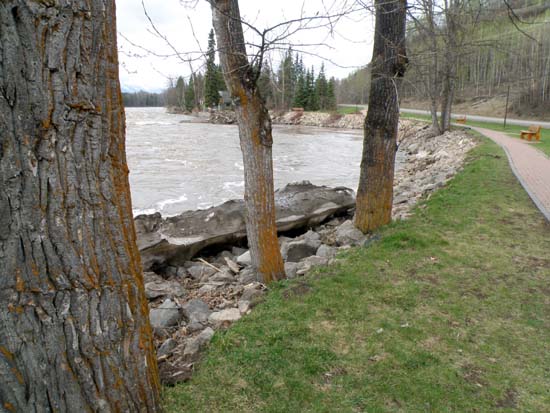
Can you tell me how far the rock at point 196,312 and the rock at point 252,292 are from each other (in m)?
0.39

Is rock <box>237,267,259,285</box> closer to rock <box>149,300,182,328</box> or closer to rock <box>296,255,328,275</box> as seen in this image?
rock <box>296,255,328,275</box>

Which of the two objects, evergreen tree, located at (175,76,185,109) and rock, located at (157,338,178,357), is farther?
evergreen tree, located at (175,76,185,109)

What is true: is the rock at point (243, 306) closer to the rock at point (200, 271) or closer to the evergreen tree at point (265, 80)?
the rock at point (200, 271)

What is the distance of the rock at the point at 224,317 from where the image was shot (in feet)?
11.3

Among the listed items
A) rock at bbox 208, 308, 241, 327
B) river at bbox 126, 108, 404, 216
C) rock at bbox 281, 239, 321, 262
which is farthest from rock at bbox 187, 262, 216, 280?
river at bbox 126, 108, 404, 216

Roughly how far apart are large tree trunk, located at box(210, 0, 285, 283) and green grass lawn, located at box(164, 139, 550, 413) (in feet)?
1.38

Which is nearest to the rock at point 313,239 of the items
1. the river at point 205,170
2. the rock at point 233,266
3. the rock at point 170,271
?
the rock at point 233,266

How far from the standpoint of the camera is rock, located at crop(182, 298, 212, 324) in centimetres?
357

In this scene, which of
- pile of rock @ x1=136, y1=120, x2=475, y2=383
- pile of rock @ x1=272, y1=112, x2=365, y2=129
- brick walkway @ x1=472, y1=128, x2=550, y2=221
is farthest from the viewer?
pile of rock @ x1=272, y1=112, x2=365, y2=129

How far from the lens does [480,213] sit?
6371mm

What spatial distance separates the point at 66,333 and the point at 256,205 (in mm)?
2397

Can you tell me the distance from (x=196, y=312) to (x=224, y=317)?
342 millimetres

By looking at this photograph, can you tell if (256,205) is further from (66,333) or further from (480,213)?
→ (480,213)

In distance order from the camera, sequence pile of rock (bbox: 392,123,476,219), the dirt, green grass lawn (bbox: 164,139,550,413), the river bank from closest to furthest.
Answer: green grass lawn (bbox: 164,139,550,413) → pile of rock (bbox: 392,123,476,219) → the dirt → the river bank
